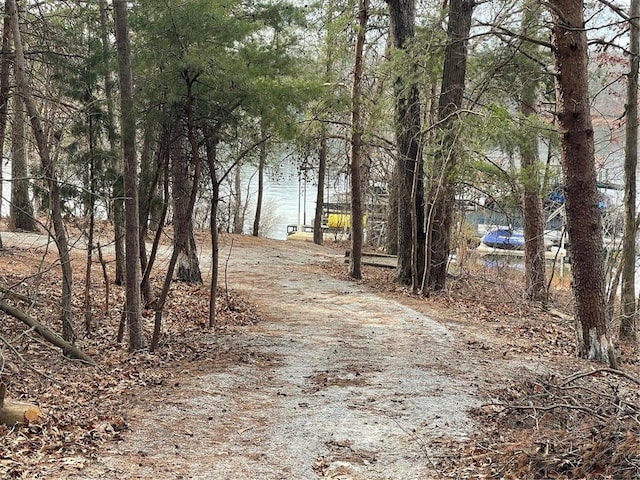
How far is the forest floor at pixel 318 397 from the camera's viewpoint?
4.49 meters

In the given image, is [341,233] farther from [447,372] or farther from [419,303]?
[447,372]

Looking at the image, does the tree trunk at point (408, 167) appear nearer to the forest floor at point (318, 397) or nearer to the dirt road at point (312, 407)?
the forest floor at point (318, 397)

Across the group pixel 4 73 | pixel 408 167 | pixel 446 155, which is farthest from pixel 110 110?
pixel 408 167

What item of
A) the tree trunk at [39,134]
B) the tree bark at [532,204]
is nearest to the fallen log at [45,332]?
the tree trunk at [39,134]

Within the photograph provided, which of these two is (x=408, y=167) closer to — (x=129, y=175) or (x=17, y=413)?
(x=129, y=175)

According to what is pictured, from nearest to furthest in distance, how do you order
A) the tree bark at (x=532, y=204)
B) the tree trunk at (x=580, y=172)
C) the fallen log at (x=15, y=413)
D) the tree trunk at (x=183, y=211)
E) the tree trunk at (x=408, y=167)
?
the fallen log at (x=15, y=413), the tree trunk at (x=580, y=172), the tree trunk at (x=183, y=211), the tree bark at (x=532, y=204), the tree trunk at (x=408, y=167)

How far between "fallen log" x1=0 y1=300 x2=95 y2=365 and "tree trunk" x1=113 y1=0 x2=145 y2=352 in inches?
34.5

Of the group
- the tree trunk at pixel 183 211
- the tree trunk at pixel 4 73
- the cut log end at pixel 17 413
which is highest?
the tree trunk at pixel 4 73

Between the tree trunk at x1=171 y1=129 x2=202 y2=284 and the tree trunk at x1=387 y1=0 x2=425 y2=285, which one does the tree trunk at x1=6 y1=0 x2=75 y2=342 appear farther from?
the tree trunk at x1=387 y1=0 x2=425 y2=285

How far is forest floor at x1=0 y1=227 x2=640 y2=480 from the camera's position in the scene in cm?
449

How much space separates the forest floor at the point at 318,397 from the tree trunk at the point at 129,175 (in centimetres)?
48

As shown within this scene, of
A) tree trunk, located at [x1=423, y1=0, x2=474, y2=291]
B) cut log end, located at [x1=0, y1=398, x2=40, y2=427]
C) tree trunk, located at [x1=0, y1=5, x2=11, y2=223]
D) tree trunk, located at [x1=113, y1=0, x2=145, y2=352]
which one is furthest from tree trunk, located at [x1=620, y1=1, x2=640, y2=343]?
tree trunk, located at [x1=0, y1=5, x2=11, y2=223]

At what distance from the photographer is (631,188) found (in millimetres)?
10227

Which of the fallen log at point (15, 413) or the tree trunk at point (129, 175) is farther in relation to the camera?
the tree trunk at point (129, 175)
